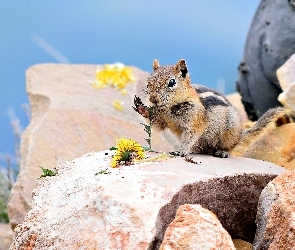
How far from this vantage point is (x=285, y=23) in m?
6.16

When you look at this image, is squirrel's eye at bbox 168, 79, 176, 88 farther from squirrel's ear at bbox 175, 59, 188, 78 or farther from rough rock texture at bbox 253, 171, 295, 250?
rough rock texture at bbox 253, 171, 295, 250

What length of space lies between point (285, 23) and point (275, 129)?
1.46 metres

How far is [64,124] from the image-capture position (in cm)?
698

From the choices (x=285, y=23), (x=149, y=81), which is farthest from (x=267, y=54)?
(x=149, y=81)

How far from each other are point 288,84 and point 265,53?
110 cm

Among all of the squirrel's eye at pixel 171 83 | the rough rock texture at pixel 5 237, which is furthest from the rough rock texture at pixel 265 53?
the rough rock texture at pixel 5 237

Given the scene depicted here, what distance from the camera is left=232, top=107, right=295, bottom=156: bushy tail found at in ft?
16.9

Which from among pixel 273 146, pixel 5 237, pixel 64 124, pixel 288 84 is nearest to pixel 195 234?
pixel 273 146

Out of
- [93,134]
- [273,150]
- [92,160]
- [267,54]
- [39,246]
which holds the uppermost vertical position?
[267,54]

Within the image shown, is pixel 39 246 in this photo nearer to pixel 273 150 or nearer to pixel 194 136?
pixel 194 136

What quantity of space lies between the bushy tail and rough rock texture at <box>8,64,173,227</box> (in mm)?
1278

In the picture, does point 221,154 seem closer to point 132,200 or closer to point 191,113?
point 191,113

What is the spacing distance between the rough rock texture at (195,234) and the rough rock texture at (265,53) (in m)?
3.78

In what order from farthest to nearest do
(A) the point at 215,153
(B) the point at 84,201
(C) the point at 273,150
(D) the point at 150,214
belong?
(C) the point at 273,150 < (A) the point at 215,153 < (B) the point at 84,201 < (D) the point at 150,214
